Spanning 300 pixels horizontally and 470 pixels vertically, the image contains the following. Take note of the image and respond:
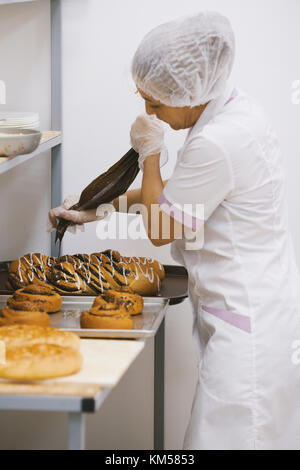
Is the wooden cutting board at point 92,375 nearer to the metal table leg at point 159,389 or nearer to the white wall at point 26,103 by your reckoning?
the metal table leg at point 159,389

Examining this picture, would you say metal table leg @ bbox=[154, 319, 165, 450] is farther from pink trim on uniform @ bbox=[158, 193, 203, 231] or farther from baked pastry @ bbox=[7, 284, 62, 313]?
pink trim on uniform @ bbox=[158, 193, 203, 231]

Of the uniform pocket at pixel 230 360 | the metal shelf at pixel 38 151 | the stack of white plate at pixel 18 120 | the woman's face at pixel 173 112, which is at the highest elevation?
the woman's face at pixel 173 112

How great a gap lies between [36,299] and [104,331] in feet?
0.79

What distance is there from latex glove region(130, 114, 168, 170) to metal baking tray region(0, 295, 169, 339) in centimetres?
41

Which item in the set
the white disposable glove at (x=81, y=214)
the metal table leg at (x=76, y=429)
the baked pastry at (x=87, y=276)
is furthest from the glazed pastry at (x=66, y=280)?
the metal table leg at (x=76, y=429)

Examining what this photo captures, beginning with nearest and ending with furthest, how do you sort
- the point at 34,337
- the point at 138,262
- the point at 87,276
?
1. the point at 34,337
2. the point at 87,276
3. the point at 138,262

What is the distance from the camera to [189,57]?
5.42 ft

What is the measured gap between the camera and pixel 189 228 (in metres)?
1.70

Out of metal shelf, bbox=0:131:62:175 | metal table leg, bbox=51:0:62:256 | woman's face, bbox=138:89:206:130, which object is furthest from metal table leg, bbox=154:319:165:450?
woman's face, bbox=138:89:206:130

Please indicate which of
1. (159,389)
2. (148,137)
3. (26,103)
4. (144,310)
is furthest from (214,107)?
(159,389)

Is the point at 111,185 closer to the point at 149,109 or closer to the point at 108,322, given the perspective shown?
the point at 149,109

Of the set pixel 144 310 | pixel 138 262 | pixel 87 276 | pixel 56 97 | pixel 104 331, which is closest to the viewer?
pixel 104 331

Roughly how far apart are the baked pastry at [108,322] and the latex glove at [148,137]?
486mm

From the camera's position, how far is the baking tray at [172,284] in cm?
199
